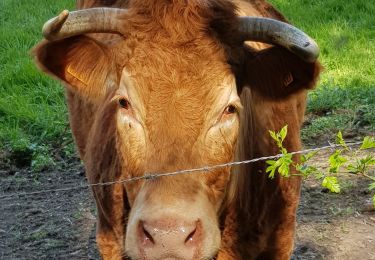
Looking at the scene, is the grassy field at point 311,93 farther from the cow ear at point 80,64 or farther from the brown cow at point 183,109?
the cow ear at point 80,64

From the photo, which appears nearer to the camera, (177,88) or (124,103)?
(177,88)

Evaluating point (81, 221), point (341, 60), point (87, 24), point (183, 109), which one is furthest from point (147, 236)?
point (341, 60)

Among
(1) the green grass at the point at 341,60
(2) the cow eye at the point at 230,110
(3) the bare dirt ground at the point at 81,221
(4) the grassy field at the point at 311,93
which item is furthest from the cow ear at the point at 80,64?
(4) the grassy field at the point at 311,93

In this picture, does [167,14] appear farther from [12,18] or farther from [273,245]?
[12,18]

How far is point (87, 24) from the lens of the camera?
3660 millimetres

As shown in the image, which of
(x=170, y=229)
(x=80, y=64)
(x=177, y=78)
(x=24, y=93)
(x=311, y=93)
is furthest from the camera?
(x=24, y=93)

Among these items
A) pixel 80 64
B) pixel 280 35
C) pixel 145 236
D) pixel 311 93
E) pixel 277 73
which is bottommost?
pixel 311 93

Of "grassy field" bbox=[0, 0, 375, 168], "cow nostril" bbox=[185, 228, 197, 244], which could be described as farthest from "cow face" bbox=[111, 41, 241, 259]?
"grassy field" bbox=[0, 0, 375, 168]

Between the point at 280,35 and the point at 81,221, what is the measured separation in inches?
112

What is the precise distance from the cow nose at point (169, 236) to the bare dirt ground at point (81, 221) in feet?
7.65

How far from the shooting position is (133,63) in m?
3.57

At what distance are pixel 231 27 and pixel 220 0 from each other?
0.17 m

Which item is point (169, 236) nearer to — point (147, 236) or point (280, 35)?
point (147, 236)

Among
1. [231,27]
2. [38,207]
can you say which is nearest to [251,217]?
[231,27]
